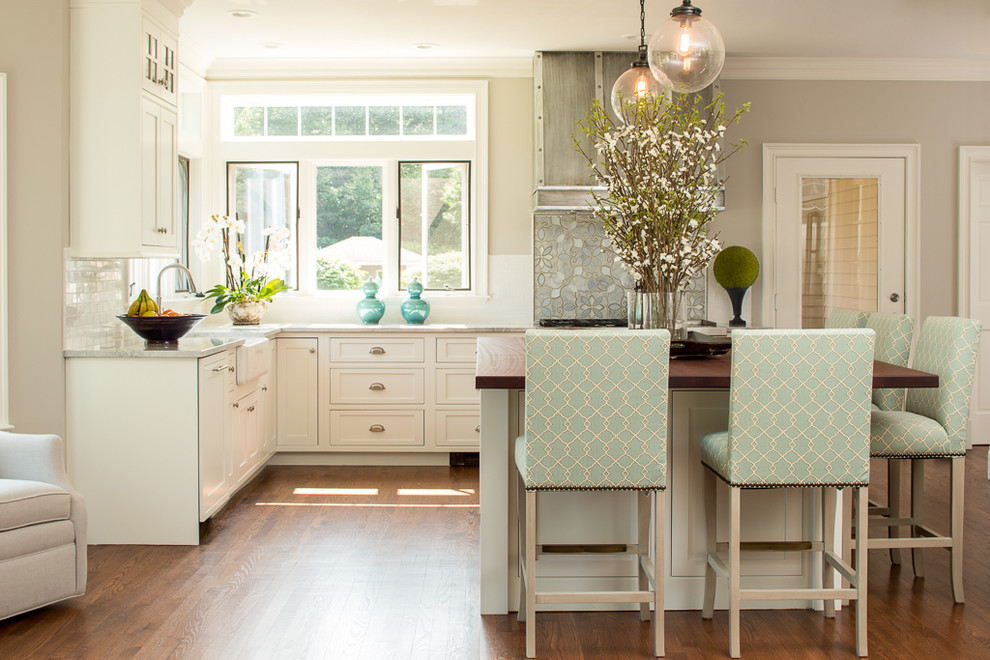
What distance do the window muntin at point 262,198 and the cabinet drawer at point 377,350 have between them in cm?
81

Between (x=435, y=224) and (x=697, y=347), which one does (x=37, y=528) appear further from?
(x=435, y=224)

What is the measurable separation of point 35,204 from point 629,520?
9.57ft

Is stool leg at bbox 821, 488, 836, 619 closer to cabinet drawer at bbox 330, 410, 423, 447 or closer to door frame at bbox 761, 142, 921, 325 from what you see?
cabinet drawer at bbox 330, 410, 423, 447

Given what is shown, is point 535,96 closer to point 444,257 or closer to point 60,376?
point 444,257

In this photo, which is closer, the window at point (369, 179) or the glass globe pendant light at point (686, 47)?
the glass globe pendant light at point (686, 47)

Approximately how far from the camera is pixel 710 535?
2.99 meters

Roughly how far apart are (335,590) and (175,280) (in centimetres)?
290

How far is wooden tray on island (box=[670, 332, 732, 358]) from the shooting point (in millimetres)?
3252

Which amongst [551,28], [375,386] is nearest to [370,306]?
[375,386]

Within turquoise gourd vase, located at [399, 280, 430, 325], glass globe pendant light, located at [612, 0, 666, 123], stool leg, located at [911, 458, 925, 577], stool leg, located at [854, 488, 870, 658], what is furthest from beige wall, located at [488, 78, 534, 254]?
stool leg, located at [854, 488, 870, 658]

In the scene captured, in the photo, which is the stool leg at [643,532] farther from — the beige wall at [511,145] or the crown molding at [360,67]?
the crown molding at [360,67]

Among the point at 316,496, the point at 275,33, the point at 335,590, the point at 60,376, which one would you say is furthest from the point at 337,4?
the point at 335,590

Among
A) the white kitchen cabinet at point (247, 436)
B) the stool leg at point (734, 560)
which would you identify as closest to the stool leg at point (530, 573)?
the stool leg at point (734, 560)

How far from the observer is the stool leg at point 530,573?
2727 millimetres
